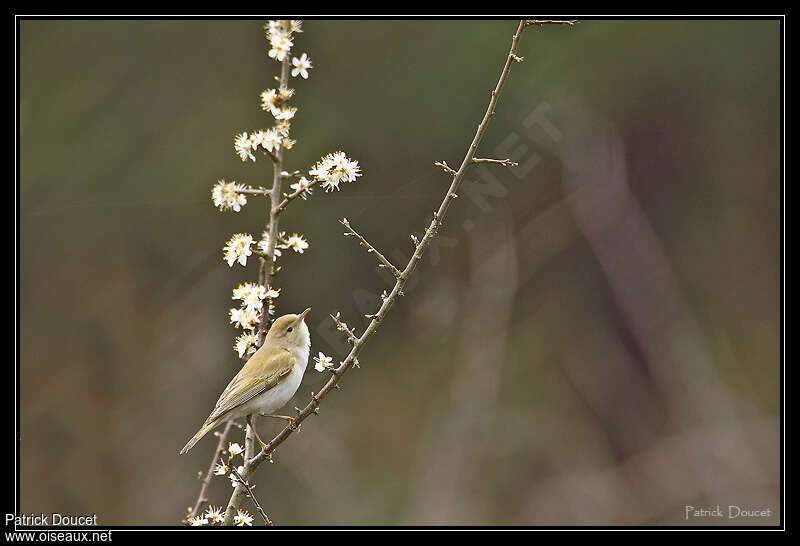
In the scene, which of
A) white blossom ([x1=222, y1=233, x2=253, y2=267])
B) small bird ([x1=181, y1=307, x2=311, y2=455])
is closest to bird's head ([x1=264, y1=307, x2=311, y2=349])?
small bird ([x1=181, y1=307, x2=311, y2=455])

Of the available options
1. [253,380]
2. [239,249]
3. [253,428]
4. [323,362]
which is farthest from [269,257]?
[253,380]

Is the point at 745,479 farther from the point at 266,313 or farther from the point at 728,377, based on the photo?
the point at 266,313

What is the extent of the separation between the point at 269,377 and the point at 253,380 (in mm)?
78

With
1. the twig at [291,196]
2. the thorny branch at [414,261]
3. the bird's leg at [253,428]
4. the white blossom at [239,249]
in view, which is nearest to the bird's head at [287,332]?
the bird's leg at [253,428]

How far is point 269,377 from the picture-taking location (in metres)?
3.91

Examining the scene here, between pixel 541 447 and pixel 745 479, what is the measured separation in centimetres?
232

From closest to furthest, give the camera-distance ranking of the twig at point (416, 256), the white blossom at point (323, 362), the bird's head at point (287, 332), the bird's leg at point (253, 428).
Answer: the twig at point (416, 256)
the white blossom at point (323, 362)
the bird's leg at point (253, 428)
the bird's head at point (287, 332)

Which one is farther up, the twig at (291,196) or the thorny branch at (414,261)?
the twig at (291,196)

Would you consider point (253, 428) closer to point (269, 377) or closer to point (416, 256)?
point (269, 377)

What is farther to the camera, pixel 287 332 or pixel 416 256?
pixel 287 332

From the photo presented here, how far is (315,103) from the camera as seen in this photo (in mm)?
9820

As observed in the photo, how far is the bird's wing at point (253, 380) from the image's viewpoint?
12.5 ft

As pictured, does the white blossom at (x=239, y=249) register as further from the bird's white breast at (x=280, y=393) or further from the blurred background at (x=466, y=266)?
the blurred background at (x=466, y=266)
